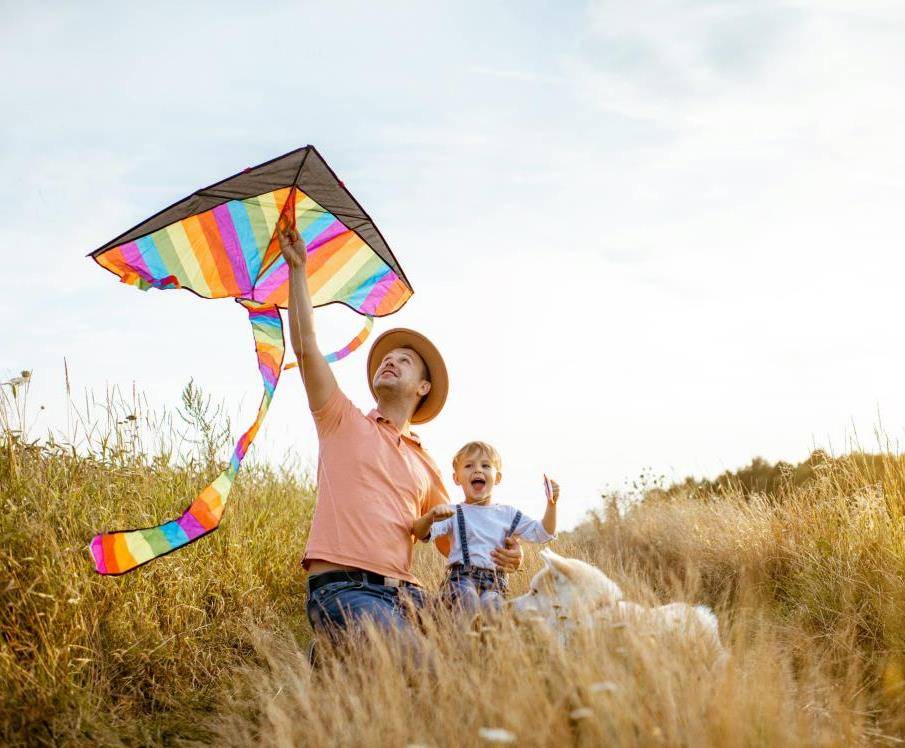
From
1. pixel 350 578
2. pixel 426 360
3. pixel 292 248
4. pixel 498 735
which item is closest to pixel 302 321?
pixel 292 248

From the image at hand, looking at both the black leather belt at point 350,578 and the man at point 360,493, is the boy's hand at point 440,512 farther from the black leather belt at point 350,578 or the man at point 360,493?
the black leather belt at point 350,578

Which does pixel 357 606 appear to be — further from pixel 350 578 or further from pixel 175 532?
pixel 175 532

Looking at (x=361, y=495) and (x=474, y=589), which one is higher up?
(x=361, y=495)

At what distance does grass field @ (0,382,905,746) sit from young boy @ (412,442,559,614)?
513mm

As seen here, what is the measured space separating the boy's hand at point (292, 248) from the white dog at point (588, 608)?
1815 millimetres

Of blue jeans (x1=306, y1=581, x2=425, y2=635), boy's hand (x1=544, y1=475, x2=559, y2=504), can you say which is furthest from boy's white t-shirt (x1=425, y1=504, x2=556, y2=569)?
blue jeans (x1=306, y1=581, x2=425, y2=635)

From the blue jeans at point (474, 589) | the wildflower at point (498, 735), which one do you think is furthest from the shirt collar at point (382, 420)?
the wildflower at point (498, 735)

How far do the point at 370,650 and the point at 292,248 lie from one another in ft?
6.22

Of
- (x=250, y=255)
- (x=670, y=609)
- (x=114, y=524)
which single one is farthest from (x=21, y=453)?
(x=670, y=609)

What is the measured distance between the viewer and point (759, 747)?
271 centimetres

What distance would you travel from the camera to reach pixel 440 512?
14.1 feet

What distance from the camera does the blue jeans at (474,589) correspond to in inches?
164

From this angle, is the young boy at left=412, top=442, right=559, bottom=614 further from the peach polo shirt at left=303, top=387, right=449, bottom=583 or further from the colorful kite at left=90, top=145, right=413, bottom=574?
the colorful kite at left=90, top=145, right=413, bottom=574

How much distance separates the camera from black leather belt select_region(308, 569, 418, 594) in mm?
4062
